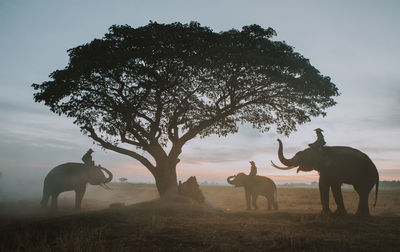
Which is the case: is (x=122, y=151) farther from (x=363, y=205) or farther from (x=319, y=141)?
(x=363, y=205)

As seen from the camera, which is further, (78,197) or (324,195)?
(78,197)

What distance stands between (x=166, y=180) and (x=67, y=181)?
6322 mm

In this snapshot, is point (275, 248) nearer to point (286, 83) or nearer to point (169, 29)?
point (286, 83)

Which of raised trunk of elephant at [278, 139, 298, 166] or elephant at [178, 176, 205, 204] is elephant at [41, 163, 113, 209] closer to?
elephant at [178, 176, 205, 204]

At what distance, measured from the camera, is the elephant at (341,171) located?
12938 millimetres

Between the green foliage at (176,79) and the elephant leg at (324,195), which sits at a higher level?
the green foliage at (176,79)

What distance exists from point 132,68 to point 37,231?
10017mm

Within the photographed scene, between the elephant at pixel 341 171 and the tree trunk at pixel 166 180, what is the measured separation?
7.80 metres

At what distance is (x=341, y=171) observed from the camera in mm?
13172

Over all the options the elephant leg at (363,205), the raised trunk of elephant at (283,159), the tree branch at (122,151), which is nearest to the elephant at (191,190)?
the tree branch at (122,151)

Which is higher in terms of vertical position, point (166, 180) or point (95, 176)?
point (95, 176)

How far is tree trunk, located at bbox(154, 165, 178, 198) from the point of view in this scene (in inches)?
698

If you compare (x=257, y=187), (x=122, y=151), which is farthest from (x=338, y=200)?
(x=122, y=151)

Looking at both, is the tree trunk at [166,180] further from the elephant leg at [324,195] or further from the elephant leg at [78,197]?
the elephant leg at [324,195]
